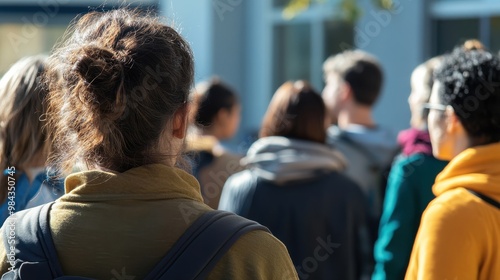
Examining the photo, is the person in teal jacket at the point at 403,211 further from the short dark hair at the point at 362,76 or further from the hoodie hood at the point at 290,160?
the short dark hair at the point at 362,76

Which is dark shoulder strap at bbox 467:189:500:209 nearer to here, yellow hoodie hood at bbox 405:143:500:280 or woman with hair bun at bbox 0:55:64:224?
yellow hoodie hood at bbox 405:143:500:280

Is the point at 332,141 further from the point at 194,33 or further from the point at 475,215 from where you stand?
the point at 194,33

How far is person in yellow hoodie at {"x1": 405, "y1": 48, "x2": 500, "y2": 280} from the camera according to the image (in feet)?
7.67

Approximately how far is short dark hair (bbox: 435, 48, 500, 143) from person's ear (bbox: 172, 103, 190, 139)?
3.90 feet

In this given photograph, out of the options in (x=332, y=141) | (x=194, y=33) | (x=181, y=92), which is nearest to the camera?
(x=181, y=92)

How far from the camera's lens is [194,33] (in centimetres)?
1134

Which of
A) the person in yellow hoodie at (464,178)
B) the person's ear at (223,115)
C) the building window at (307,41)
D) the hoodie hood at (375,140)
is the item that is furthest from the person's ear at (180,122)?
the building window at (307,41)

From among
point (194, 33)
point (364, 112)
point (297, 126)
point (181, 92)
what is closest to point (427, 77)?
point (297, 126)

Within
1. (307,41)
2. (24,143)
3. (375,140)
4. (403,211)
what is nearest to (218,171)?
(375,140)

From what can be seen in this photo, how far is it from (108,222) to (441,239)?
42.4 inches

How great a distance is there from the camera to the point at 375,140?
4863mm

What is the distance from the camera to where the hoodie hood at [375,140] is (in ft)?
15.7

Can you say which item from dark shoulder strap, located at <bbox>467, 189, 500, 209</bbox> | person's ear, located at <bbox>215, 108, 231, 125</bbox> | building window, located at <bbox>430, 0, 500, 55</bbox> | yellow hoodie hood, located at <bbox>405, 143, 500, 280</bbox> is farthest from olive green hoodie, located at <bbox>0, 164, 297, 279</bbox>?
building window, located at <bbox>430, 0, 500, 55</bbox>

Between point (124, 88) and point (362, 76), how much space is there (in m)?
3.60
